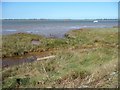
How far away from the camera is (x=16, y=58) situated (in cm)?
2012

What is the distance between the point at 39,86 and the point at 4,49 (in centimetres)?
1382

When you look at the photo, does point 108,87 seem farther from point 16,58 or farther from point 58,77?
point 16,58

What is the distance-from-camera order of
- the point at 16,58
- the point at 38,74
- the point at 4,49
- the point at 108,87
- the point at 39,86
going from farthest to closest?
the point at 4,49 → the point at 16,58 → the point at 38,74 → the point at 39,86 → the point at 108,87

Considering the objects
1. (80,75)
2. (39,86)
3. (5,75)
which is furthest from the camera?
(5,75)

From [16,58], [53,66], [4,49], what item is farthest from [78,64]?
[4,49]

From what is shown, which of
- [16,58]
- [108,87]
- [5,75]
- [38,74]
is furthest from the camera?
[16,58]

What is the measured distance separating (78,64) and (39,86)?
339cm

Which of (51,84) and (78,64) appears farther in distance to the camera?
(78,64)

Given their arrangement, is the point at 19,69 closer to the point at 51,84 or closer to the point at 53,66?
the point at 53,66

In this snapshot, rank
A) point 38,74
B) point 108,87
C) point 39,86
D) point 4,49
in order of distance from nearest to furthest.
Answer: point 108,87 → point 39,86 → point 38,74 → point 4,49

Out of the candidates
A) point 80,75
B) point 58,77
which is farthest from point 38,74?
point 80,75

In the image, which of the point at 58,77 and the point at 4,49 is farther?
the point at 4,49

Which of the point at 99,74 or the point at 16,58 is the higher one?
the point at 99,74

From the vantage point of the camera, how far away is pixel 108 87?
8.43 metres
